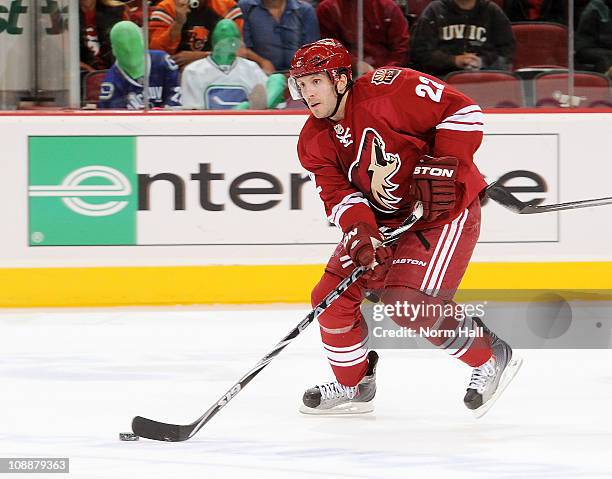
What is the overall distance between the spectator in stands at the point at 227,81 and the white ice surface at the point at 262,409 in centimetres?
93

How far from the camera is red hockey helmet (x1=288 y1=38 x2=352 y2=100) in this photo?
2.85 metres

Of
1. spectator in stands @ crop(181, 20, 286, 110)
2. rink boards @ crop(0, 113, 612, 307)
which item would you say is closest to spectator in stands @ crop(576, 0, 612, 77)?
rink boards @ crop(0, 113, 612, 307)

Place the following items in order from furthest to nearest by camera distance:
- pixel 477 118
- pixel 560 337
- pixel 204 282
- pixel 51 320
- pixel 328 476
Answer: pixel 204 282, pixel 51 320, pixel 560 337, pixel 477 118, pixel 328 476

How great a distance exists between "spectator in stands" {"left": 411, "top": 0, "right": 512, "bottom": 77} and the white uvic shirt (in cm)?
67

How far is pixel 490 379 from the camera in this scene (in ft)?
9.87

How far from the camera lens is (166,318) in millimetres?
4516

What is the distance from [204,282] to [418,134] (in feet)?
6.50

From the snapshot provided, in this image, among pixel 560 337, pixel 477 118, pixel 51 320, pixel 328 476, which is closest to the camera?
pixel 328 476

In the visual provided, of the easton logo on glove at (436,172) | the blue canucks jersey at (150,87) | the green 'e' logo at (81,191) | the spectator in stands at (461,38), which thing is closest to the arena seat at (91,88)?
the blue canucks jersey at (150,87)

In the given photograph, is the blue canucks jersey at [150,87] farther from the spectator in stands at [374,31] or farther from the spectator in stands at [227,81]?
the spectator in stands at [374,31]

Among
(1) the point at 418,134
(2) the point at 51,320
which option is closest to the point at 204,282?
(2) the point at 51,320

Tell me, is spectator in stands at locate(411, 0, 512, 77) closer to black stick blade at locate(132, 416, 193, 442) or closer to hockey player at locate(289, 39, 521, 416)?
hockey player at locate(289, 39, 521, 416)

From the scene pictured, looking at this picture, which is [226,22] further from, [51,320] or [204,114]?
[51,320]

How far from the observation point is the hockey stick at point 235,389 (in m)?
2.73
